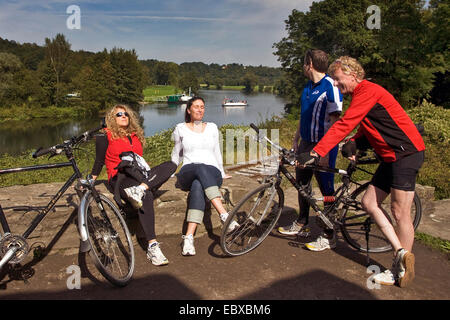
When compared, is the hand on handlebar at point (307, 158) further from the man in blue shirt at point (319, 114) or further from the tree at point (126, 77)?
the tree at point (126, 77)

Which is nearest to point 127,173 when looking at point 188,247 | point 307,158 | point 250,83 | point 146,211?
point 146,211

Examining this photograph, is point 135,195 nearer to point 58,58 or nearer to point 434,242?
point 434,242

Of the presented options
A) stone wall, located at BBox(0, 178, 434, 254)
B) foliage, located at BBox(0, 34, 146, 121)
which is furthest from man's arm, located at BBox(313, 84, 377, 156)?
foliage, located at BBox(0, 34, 146, 121)

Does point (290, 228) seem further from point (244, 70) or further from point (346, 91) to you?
point (244, 70)

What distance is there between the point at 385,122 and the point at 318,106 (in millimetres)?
804

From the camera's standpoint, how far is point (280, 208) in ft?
12.3

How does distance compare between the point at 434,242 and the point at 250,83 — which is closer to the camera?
the point at 434,242

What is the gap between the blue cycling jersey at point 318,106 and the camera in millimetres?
3398

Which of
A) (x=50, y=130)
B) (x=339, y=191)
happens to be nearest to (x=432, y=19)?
(x=339, y=191)

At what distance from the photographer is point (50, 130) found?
130 feet

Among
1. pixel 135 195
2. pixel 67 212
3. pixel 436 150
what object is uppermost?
pixel 436 150

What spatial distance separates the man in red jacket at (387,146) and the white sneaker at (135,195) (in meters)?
1.77

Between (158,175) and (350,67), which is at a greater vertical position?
(350,67)
